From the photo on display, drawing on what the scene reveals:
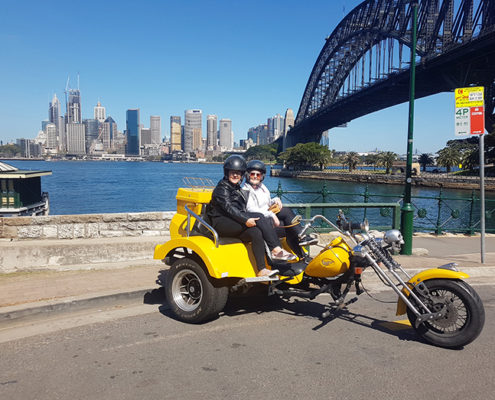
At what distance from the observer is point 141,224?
8.01m

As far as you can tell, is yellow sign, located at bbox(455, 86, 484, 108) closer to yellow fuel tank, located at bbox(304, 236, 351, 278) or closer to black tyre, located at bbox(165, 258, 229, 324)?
yellow fuel tank, located at bbox(304, 236, 351, 278)

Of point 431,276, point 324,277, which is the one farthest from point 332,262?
point 431,276

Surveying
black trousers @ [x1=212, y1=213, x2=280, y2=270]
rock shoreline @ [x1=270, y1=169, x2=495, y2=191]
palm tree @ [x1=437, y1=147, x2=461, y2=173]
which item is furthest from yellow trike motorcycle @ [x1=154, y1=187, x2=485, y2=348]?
palm tree @ [x1=437, y1=147, x2=461, y2=173]

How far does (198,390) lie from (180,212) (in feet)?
8.22

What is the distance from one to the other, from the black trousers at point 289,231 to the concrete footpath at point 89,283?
1.84m

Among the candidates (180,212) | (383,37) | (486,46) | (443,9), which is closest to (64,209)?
(180,212)

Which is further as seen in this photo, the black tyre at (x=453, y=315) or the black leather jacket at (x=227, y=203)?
the black leather jacket at (x=227, y=203)

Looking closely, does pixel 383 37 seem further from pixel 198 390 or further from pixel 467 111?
pixel 198 390

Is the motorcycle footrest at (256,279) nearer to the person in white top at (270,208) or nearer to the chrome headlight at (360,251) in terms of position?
the person in white top at (270,208)

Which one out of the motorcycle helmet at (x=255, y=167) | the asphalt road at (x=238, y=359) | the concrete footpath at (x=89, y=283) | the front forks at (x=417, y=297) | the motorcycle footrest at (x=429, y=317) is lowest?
the asphalt road at (x=238, y=359)

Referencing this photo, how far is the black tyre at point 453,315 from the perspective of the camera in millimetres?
3691

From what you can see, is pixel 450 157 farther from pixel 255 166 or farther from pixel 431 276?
pixel 431 276

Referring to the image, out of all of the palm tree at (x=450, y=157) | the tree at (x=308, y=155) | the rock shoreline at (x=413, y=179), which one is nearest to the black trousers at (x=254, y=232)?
the rock shoreline at (x=413, y=179)

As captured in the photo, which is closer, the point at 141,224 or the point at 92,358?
the point at 92,358
